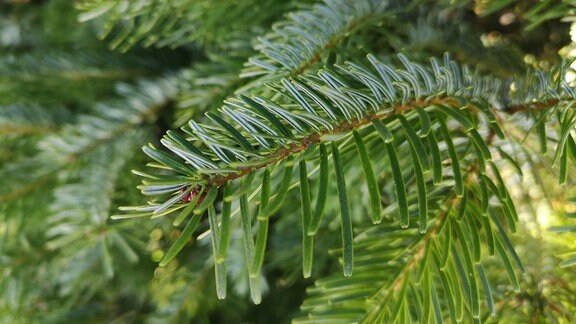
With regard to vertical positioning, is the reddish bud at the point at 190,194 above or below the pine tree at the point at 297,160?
below

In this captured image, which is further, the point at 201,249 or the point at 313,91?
the point at 201,249

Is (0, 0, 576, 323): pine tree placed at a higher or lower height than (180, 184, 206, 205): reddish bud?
higher

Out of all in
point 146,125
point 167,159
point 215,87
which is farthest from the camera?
point 146,125

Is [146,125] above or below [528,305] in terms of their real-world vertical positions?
above

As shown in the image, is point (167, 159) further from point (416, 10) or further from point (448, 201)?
point (416, 10)

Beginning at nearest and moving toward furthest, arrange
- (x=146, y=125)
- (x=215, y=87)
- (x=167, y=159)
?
1. (x=167, y=159)
2. (x=215, y=87)
3. (x=146, y=125)

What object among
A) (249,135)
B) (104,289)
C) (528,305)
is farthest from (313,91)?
(104,289)
